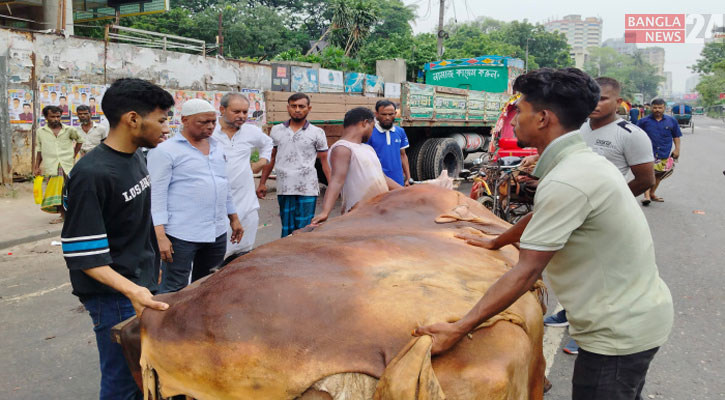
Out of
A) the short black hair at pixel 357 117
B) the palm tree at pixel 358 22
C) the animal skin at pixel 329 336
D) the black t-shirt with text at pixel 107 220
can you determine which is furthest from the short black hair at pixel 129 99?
the palm tree at pixel 358 22

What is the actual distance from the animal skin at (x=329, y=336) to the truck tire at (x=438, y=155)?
7661 mm

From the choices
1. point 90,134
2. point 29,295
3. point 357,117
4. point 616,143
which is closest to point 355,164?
point 357,117

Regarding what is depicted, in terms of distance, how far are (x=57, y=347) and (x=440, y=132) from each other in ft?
28.2

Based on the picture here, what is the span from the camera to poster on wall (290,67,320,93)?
16.4 metres

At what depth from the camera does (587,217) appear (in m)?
1.70

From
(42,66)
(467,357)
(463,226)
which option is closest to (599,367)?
(467,357)

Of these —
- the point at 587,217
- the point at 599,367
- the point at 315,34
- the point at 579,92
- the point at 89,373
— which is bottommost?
the point at 89,373

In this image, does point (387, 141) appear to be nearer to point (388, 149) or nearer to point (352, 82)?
point (388, 149)

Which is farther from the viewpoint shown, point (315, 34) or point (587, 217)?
point (315, 34)

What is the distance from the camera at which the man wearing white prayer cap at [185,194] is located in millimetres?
3246

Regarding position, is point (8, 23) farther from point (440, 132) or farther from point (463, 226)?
point (463, 226)

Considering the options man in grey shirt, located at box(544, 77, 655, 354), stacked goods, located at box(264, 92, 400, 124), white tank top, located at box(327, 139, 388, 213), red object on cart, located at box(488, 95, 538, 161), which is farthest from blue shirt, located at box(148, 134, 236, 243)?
red object on cart, located at box(488, 95, 538, 161)

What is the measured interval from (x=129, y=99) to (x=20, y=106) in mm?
8427

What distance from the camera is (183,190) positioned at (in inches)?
130
